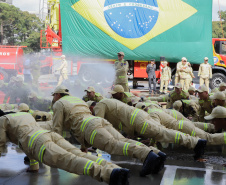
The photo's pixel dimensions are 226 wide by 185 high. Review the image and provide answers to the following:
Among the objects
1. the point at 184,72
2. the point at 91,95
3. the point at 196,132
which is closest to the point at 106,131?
the point at 196,132

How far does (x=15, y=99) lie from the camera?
33.4 feet

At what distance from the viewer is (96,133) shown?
5336 mm

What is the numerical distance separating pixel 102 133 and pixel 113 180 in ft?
3.50

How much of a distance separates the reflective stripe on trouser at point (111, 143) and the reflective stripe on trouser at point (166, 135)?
70 centimetres

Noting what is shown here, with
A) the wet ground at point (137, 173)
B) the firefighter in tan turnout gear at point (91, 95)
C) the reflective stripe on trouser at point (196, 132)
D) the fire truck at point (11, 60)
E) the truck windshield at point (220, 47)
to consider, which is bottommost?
the wet ground at point (137, 173)

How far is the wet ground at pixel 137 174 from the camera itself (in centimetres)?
514

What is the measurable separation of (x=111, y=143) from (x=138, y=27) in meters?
11.4

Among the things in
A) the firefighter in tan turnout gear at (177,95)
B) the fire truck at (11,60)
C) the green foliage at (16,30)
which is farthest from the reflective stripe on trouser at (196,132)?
the green foliage at (16,30)

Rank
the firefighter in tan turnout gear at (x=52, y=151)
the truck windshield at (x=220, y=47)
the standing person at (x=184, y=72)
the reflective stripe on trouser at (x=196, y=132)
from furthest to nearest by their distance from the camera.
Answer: the truck windshield at (x=220, y=47) → the standing person at (x=184, y=72) → the reflective stripe on trouser at (x=196, y=132) → the firefighter in tan turnout gear at (x=52, y=151)

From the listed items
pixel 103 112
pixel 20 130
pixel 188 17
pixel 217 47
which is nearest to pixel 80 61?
pixel 188 17

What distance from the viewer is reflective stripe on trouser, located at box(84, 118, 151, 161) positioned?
17.3 ft

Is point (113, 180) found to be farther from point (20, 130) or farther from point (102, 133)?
point (20, 130)

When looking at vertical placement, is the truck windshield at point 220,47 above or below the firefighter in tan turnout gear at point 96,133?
above

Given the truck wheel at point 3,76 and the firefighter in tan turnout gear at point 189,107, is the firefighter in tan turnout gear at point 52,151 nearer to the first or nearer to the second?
the firefighter in tan turnout gear at point 189,107
